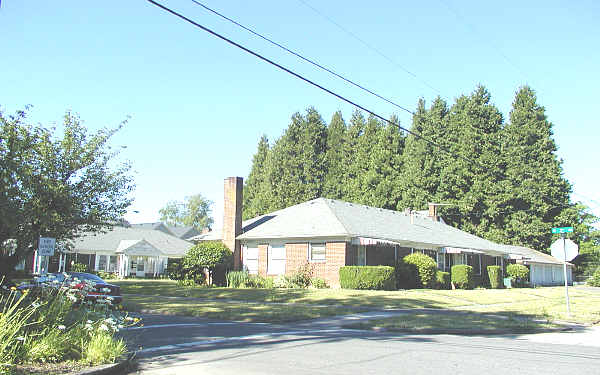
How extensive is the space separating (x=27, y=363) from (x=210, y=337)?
4540 mm

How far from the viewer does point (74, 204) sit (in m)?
19.8

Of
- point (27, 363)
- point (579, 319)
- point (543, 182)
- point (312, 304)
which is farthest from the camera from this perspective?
point (543, 182)

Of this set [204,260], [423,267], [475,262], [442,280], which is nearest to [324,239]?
[423,267]

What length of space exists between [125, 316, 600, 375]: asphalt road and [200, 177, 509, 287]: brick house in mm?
14615

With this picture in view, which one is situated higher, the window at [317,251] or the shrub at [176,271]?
the window at [317,251]

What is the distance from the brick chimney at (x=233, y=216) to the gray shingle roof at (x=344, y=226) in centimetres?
63

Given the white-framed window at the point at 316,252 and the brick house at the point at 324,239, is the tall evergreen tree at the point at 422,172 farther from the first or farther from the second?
the white-framed window at the point at 316,252

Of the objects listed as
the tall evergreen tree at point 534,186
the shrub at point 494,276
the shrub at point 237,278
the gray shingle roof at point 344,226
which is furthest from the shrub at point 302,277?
the tall evergreen tree at point 534,186

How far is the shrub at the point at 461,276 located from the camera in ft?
111

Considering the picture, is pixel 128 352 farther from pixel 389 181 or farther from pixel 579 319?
pixel 389 181

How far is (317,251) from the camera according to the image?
28.6 metres

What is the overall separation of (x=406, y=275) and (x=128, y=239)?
3155cm

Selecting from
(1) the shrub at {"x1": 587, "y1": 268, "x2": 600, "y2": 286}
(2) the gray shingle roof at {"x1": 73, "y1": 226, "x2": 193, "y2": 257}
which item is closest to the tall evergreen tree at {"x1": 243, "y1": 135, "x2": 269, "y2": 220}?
(2) the gray shingle roof at {"x1": 73, "y1": 226, "x2": 193, "y2": 257}

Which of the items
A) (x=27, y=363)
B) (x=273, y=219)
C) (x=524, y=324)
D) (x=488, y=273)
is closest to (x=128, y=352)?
(x=27, y=363)
